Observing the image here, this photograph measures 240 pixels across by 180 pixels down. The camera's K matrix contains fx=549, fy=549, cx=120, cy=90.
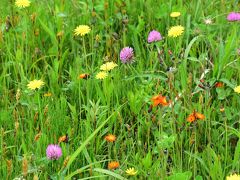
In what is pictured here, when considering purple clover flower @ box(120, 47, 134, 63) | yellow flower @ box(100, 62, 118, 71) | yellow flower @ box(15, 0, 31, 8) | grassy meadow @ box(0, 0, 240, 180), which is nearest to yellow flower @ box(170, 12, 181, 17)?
grassy meadow @ box(0, 0, 240, 180)

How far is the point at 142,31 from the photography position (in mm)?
2859

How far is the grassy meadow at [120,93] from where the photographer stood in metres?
1.93

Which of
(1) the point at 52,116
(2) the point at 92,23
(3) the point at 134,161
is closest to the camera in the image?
(3) the point at 134,161

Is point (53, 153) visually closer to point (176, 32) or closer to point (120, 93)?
point (120, 93)

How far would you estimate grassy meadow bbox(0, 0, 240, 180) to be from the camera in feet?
6.35

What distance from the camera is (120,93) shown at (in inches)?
93.9

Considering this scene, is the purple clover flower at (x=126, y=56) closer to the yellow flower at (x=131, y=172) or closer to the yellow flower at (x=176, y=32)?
the yellow flower at (x=176, y=32)

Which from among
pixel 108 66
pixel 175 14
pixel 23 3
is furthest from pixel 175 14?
pixel 23 3

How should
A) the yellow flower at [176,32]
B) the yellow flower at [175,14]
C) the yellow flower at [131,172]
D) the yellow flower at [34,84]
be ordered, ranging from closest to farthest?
1. the yellow flower at [131,172]
2. the yellow flower at [34,84]
3. the yellow flower at [176,32]
4. the yellow flower at [175,14]

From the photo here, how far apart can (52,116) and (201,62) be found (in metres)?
0.72

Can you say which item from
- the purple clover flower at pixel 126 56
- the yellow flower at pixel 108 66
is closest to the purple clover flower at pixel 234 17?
the purple clover flower at pixel 126 56

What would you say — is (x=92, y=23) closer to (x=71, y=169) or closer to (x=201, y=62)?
(x=201, y=62)

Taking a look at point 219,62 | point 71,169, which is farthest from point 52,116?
point 219,62

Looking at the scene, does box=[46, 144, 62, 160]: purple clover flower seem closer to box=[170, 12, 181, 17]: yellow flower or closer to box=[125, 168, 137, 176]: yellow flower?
box=[125, 168, 137, 176]: yellow flower
